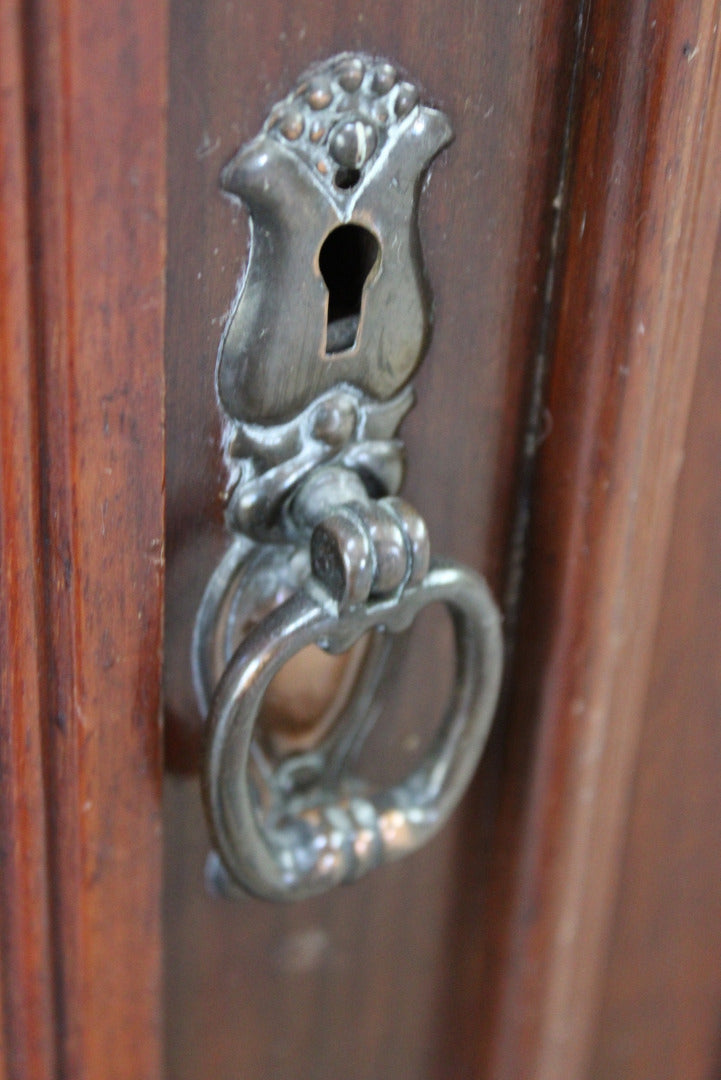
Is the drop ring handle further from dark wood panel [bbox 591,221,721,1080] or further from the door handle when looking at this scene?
dark wood panel [bbox 591,221,721,1080]

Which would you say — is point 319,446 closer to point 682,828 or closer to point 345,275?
point 345,275

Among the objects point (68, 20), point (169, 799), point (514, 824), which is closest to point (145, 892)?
point (169, 799)

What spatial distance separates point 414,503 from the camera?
1.44 feet

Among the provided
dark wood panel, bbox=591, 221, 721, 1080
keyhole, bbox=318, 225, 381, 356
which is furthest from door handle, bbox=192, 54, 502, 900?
dark wood panel, bbox=591, 221, 721, 1080

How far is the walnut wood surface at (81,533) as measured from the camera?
0.93 feet

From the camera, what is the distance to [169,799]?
43 centimetres

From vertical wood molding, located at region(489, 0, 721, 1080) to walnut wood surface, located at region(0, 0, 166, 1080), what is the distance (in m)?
0.17

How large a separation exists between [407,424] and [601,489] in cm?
8

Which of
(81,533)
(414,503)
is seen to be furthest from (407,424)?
(81,533)

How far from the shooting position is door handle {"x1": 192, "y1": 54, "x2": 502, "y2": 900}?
349 millimetres

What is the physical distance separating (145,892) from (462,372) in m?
0.23

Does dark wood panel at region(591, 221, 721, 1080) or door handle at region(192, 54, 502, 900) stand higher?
door handle at region(192, 54, 502, 900)

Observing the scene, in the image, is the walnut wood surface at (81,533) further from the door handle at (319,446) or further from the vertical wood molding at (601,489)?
the vertical wood molding at (601,489)

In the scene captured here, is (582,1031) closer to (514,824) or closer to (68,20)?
(514,824)
